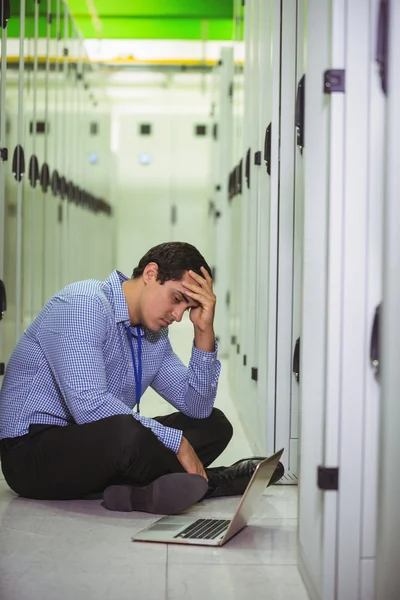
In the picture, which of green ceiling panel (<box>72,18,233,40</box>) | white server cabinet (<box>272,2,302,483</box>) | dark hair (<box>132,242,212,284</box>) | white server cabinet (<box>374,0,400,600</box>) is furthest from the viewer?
green ceiling panel (<box>72,18,233,40</box>)

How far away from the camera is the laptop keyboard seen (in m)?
2.34

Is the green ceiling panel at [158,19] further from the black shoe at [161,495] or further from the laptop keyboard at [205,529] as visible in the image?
the laptop keyboard at [205,529]

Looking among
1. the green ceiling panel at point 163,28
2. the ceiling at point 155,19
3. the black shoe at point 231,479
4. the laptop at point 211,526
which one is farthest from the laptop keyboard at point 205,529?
the green ceiling panel at point 163,28

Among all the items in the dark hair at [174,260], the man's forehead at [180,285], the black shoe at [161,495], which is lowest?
the black shoe at [161,495]

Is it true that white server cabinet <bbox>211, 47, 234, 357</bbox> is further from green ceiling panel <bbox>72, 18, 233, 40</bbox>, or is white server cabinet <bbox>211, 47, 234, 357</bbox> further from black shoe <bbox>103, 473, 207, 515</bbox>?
black shoe <bbox>103, 473, 207, 515</bbox>

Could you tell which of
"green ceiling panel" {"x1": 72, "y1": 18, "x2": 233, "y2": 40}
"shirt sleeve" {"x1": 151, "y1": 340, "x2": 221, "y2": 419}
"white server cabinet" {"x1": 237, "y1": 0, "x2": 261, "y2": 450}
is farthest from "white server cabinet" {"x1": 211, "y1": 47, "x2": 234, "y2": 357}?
"shirt sleeve" {"x1": 151, "y1": 340, "x2": 221, "y2": 419}

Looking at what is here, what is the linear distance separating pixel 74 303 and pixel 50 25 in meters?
3.75

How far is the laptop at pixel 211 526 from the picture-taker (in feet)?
7.45

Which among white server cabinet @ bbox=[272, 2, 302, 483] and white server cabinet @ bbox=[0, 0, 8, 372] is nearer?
white server cabinet @ bbox=[272, 2, 302, 483]

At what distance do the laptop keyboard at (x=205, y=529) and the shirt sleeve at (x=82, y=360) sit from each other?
0.82 ft

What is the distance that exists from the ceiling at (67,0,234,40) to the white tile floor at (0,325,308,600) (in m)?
7.05

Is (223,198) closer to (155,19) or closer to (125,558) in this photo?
(155,19)

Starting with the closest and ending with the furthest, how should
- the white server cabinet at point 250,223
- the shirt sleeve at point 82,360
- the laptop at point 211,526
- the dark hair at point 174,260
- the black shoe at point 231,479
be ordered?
the laptop at point 211,526, the shirt sleeve at point 82,360, the dark hair at point 174,260, the black shoe at point 231,479, the white server cabinet at point 250,223

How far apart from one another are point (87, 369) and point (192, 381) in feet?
1.71
